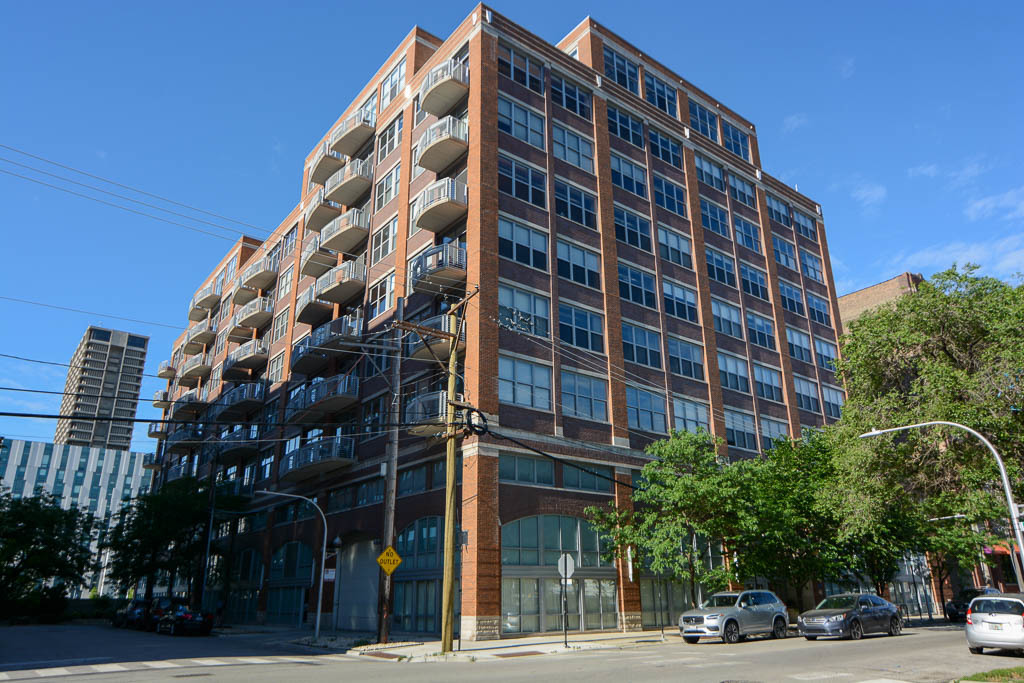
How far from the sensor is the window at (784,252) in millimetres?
49781

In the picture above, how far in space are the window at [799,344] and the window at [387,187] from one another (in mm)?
27141

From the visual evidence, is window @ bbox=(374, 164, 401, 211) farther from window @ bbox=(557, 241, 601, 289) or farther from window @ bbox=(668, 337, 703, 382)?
window @ bbox=(668, 337, 703, 382)

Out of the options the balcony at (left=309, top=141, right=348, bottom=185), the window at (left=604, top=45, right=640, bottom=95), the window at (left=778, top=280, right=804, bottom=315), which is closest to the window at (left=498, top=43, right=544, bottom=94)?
the window at (left=604, top=45, right=640, bottom=95)

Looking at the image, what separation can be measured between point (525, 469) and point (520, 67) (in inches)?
812

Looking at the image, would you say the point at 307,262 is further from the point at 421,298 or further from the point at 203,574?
the point at 203,574

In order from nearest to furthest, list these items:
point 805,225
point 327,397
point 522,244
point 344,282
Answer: point 522,244
point 327,397
point 344,282
point 805,225

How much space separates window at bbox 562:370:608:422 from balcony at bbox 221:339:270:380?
2827 centimetres

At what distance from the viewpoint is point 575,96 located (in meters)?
38.8

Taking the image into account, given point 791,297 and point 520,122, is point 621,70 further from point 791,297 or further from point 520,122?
point 791,297

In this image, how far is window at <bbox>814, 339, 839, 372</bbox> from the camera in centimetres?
4972

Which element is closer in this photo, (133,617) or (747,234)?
(133,617)

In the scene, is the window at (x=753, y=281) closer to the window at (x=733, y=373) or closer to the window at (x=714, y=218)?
the window at (x=714, y=218)

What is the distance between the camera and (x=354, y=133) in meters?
44.4

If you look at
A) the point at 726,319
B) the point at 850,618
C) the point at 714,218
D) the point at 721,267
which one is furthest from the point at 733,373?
the point at 850,618
